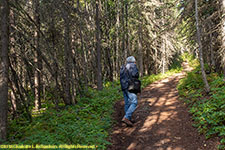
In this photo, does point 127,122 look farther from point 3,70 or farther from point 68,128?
point 3,70

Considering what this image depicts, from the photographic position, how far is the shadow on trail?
171 inches

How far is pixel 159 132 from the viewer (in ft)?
16.6

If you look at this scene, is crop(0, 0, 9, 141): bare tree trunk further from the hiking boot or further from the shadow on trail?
the hiking boot

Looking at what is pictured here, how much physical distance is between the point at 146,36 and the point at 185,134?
1343 cm

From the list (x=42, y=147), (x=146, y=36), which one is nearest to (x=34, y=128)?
(x=42, y=147)

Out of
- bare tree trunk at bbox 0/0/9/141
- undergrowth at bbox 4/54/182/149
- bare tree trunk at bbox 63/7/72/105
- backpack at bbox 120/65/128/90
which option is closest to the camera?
bare tree trunk at bbox 0/0/9/141

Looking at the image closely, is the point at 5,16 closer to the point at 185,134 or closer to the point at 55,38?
the point at 55,38

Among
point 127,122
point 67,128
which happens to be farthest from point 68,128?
point 127,122

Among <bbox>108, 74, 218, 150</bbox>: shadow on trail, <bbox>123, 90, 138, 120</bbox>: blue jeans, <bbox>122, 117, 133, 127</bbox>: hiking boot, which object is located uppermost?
<bbox>123, 90, 138, 120</bbox>: blue jeans

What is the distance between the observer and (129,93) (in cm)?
568

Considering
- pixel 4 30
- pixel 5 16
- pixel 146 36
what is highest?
pixel 146 36

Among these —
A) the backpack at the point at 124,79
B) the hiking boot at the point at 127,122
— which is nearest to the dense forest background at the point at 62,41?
the backpack at the point at 124,79

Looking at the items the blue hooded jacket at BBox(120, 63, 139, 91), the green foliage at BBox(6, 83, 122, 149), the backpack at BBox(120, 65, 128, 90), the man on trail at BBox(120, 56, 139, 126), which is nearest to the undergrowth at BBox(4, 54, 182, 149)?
the green foliage at BBox(6, 83, 122, 149)

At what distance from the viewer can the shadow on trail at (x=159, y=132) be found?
4332 mm
